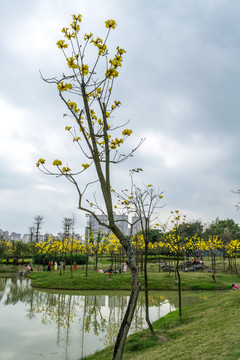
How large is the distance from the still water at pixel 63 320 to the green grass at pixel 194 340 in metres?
1.87

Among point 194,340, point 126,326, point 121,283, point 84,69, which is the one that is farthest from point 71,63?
point 121,283

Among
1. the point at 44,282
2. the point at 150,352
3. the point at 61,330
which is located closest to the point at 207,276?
the point at 44,282

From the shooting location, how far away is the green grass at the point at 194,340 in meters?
6.37

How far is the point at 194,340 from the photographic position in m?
7.60

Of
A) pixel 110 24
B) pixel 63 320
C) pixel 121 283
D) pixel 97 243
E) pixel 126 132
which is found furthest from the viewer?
pixel 97 243

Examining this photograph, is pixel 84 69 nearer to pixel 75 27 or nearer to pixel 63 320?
pixel 75 27

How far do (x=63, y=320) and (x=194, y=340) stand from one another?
847cm

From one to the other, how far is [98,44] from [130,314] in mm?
4888

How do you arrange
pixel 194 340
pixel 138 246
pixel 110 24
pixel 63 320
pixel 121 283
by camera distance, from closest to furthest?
pixel 110 24
pixel 194 340
pixel 63 320
pixel 121 283
pixel 138 246

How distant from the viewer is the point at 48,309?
16406mm

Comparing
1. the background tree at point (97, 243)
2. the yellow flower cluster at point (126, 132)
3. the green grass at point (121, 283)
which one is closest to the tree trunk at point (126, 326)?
the yellow flower cluster at point (126, 132)

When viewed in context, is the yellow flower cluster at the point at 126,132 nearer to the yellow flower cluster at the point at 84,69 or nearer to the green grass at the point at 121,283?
the yellow flower cluster at the point at 84,69

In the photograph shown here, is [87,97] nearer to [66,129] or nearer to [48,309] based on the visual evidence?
[66,129]

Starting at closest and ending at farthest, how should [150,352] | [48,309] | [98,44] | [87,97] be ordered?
[98,44], [87,97], [150,352], [48,309]
